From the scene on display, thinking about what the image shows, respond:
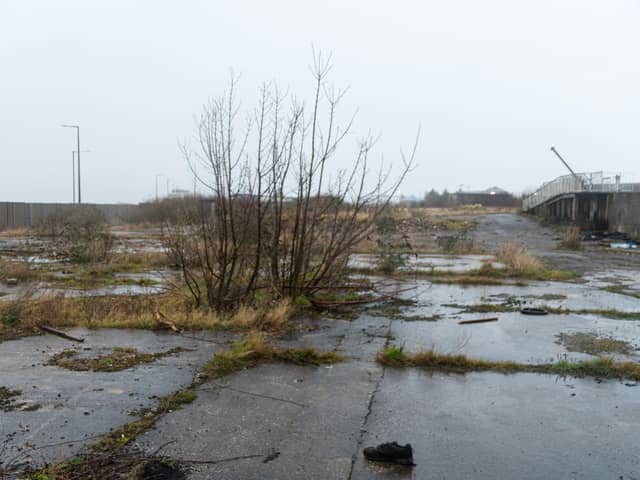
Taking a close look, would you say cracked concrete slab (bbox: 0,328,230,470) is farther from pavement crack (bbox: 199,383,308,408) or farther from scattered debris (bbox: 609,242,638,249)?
scattered debris (bbox: 609,242,638,249)

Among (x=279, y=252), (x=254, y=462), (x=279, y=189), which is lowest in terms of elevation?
(x=254, y=462)

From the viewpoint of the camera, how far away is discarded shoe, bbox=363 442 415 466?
13.9 ft

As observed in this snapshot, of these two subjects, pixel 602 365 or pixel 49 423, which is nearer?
pixel 49 423

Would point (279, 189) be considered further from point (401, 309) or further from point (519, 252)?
point (519, 252)

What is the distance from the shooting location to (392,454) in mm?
4242

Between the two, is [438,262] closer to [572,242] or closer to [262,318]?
[572,242]

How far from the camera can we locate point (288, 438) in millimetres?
4641

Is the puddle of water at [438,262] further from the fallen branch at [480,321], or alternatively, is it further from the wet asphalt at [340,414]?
the wet asphalt at [340,414]

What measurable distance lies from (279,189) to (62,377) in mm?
5202

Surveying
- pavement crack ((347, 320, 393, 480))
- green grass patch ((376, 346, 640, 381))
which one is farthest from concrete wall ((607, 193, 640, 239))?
pavement crack ((347, 320, 393, 480))

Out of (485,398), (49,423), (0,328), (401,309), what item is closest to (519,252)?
(401,309)

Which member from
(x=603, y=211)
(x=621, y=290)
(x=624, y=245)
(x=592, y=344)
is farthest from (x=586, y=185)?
(x=592, y=344)

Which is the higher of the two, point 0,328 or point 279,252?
point 279,252

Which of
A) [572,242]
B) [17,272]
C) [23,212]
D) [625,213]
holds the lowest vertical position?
[17,272]
